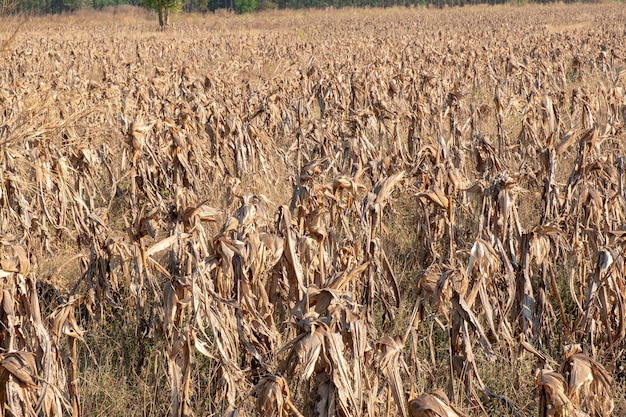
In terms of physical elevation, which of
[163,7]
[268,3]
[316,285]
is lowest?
[316,285]

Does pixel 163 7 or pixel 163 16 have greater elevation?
pixel 163 7

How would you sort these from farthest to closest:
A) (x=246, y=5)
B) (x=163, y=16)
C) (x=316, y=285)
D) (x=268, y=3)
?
1. (x=268, y=3)
2. (x=246, y=5)
3. (x=163, y=16)
4. (x=316, y=285)

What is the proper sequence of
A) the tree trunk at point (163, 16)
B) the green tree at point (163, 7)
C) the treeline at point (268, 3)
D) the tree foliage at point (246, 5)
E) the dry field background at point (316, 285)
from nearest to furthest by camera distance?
the dry field background at point (316, 285), the green tree at point (163, 7), the tree trunk at point (163, 16), the tree foliage at point (246, 5), the treeline at point (268, 3)

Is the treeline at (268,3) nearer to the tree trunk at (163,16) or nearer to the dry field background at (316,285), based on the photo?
the tree trunk at (163,16)

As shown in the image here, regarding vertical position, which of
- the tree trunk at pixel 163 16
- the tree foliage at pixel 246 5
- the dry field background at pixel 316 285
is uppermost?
the tree foliage at pixel 246 5

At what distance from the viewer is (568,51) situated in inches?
570

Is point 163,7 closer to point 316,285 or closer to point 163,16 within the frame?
point 163,16

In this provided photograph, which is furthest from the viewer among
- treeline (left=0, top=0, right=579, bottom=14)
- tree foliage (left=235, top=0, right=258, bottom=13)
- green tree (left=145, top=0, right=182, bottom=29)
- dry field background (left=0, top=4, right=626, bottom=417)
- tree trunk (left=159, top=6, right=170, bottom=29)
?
treeline (left=0, top=0, right=579, bottom=14)

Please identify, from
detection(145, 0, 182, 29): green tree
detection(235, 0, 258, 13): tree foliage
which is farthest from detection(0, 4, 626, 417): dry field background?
detection(235, 0, 258, 13): tree foliage

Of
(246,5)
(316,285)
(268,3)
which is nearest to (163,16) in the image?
(246,5)

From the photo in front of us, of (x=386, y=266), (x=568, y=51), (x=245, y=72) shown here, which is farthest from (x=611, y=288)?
(x=568, y=51)

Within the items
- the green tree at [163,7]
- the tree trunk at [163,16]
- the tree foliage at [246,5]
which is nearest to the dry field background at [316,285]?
the green tree at [163,7]

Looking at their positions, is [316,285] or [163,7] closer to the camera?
→ [316,285]

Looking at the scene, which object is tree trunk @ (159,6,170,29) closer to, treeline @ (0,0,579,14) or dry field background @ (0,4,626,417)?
treeline @ (0,0,579,14)
